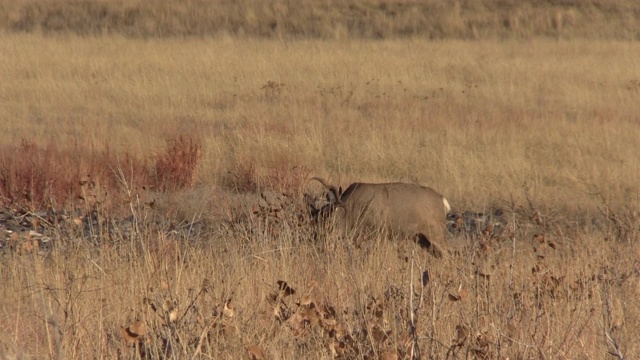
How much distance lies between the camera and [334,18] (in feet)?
100

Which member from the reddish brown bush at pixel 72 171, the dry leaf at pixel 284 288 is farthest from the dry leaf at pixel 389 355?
the reddish brown bush at pixel 72 171

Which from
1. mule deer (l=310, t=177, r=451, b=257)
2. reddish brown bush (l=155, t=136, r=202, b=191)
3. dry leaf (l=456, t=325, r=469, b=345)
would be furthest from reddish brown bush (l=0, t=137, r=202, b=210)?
dry leaf (l=456, t=325, r=469, b=345)

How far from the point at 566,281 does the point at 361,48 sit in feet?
65.9

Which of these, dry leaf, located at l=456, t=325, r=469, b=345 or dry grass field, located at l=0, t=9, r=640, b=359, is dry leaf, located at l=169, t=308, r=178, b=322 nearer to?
dry grass field, located at l=0, t=9, r=640, b=359

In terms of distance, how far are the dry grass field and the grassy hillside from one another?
230cm

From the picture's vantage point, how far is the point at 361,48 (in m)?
25.2

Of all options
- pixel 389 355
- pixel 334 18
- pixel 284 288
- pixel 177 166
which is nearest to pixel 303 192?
pixel 177 166

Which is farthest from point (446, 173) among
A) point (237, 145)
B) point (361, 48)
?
point (361, 48)

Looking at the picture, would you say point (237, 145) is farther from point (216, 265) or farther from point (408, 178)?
point (216, 265)

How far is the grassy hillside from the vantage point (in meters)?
29.0

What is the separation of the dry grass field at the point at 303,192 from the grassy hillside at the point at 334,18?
7.54ft

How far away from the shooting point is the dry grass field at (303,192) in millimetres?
4289

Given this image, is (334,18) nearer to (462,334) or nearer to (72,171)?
(72,171)

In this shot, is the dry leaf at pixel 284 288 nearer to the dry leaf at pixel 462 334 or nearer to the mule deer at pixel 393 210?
the dry leaf at pixel 462 334
